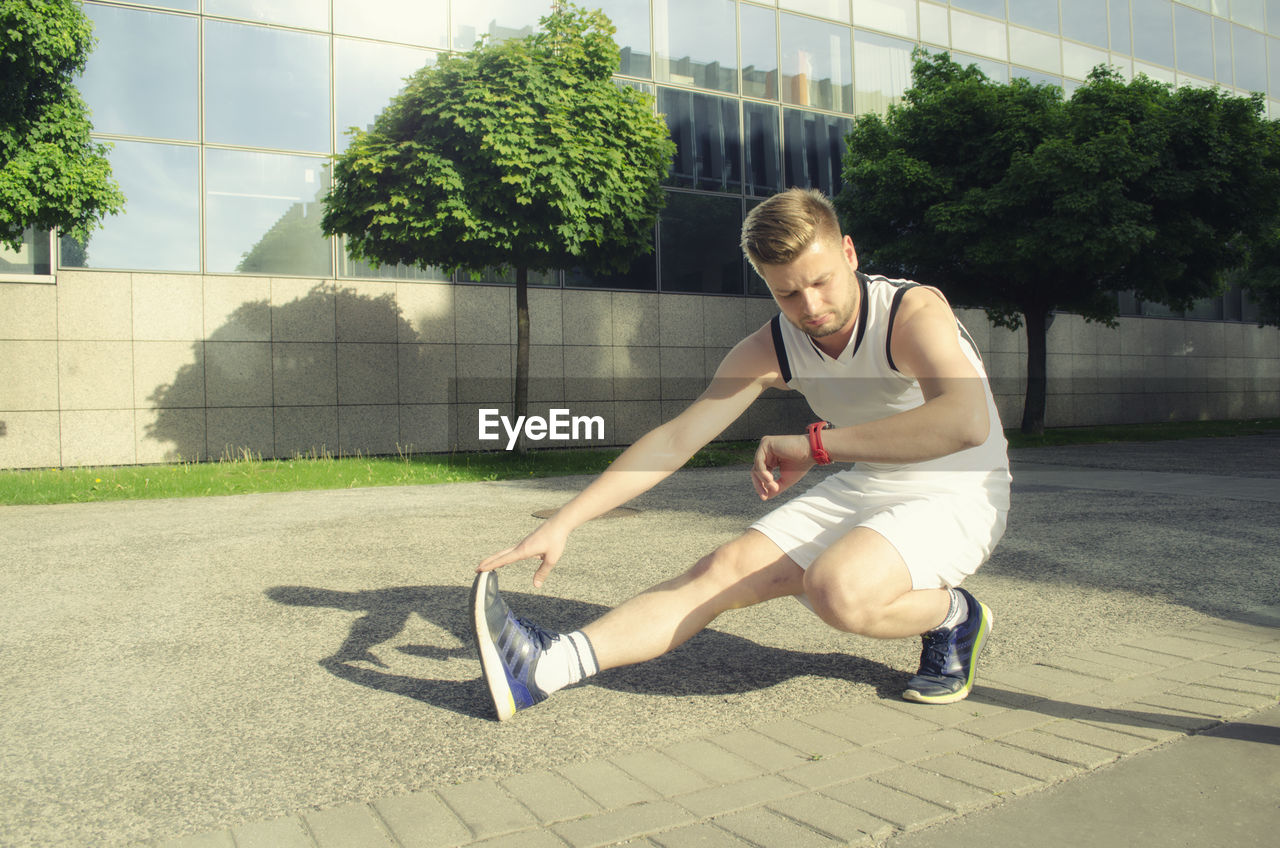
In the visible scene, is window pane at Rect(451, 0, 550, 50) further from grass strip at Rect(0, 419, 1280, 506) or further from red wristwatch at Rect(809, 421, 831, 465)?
red wristwatch at Rect(809, 421, 831, 465)

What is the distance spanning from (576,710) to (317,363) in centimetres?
→ 1389

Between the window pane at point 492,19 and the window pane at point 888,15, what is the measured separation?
7.69 metres

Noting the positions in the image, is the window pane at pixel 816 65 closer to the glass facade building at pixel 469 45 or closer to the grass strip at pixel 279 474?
the glass facade building at pixel 469 45

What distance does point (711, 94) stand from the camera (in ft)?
63.2

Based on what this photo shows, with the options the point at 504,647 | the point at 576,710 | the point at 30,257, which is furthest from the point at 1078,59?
the point at 504,647

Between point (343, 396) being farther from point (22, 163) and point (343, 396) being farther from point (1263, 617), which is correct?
point (1263, 617)

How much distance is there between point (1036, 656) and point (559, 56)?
11163 mm

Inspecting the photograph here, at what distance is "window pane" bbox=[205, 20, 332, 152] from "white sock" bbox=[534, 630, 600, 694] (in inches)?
596

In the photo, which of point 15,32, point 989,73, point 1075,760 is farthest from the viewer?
point 989,73

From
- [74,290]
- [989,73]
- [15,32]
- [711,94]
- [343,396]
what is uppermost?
[989,73]

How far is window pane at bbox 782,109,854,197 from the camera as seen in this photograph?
2022 cm

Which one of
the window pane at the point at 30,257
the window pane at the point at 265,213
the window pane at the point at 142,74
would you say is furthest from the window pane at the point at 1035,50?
the window pane at the point at 30,257

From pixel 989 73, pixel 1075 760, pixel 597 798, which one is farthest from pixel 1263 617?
pixel 989 73

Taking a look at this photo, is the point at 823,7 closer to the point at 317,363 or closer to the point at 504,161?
the point at 504,161
